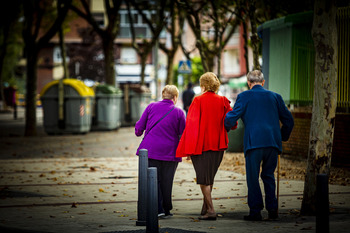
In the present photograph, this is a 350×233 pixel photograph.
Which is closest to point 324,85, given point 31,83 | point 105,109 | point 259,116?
point 259,116

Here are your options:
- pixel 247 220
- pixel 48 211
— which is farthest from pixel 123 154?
→ pixel 247 220

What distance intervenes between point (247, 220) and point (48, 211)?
2.52 m

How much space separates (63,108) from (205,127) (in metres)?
16.2

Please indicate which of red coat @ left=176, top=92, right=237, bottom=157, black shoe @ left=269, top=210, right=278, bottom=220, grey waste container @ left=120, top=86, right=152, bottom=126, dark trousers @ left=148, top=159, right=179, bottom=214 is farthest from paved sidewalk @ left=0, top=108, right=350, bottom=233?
grey waste container @ left=120, top=86, right=152, bottom=126

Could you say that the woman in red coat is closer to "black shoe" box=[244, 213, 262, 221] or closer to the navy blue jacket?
the navy blue jacket

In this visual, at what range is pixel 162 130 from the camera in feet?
24.6

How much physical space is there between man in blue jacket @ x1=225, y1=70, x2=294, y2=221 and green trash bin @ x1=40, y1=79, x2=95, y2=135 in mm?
16236

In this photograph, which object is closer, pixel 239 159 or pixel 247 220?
pixel 247 220

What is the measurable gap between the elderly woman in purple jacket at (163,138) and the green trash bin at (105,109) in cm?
1784

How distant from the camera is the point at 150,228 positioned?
19.8 ft

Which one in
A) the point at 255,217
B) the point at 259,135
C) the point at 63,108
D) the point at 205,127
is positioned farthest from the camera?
the point at 63,108

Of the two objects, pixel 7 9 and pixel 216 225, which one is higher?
pixel 7 9

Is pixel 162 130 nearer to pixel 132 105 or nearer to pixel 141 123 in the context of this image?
pixel 141 123

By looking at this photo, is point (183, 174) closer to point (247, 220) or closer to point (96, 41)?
point (247, 220)
